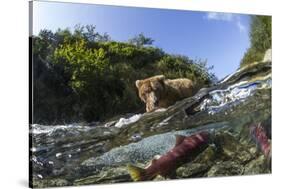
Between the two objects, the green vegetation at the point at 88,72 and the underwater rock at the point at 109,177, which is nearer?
the green vegetation at the point at 88,72

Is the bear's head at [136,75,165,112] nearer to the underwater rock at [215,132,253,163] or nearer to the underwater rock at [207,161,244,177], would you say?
the underwater rock at [215,132,253,163]

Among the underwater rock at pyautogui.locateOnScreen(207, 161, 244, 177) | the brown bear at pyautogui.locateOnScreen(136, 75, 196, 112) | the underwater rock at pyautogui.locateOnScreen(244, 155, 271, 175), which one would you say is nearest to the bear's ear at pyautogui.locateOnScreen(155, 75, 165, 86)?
the brown bear at pyautogui.locateOnScreen(136, 75, 196, 112)

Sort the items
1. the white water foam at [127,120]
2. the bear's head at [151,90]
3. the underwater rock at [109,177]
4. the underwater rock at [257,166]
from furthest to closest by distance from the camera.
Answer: the underwater rock at [257,166] → the bear's head at [151,90] → the white water foam at [127,120] → the underwater rock at [109,177]

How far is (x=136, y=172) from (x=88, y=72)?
111 centimetres

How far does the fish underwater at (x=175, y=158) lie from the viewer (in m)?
6.51

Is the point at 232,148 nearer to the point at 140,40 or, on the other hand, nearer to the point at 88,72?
the point at 140,40

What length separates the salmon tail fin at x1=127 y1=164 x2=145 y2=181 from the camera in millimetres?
6461

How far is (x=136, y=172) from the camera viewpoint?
21.3 ft

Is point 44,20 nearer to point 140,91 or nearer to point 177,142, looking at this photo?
point 140,91

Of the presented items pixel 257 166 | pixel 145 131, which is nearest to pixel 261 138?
pixel 257 166

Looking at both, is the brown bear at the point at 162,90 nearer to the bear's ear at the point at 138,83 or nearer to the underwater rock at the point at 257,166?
the bear's ear at the point at 138,83

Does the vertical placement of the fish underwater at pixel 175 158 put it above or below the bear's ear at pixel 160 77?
below

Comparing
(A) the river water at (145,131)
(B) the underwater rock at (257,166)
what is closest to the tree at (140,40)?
(A) the river water at (145,131)
